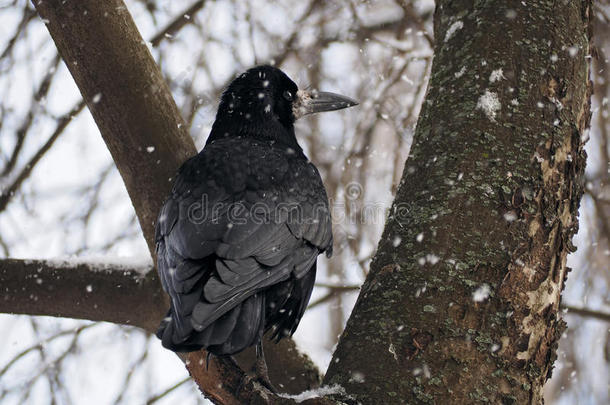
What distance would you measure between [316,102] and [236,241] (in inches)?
68.0

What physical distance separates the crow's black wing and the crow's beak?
76 centimetres

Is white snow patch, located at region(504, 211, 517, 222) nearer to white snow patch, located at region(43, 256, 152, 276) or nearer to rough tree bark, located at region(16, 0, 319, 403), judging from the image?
rough tree bark, located at region(16, 0, 319, 403)

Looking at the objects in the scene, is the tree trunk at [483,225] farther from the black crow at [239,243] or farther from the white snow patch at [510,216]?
the black crow at [239,243]

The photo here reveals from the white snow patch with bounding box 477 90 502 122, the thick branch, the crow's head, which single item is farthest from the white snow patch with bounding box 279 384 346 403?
the crow's head

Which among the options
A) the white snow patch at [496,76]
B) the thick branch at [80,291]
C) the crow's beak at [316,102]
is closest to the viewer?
the white snow patch at [496,76]

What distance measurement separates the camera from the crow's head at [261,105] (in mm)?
3781

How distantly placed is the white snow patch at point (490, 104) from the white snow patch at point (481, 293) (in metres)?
0.78

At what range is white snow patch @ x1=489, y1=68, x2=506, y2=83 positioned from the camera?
3.00 m

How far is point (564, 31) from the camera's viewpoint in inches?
124

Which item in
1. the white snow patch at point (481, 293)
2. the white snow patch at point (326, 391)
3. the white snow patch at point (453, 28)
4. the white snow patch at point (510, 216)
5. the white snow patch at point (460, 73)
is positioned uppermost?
the white snow patch at point (453, 28)

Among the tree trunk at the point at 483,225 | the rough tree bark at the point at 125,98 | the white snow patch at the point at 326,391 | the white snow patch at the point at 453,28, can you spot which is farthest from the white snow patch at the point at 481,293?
the white snow patch at the point at 453,28

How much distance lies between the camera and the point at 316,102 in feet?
13.8

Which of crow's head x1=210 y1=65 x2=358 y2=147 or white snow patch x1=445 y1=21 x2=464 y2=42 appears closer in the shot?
white snow patch x1=445 y1=21 x2=464 y2=42

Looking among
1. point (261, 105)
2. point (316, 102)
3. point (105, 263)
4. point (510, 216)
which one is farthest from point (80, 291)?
point (510, 216)
